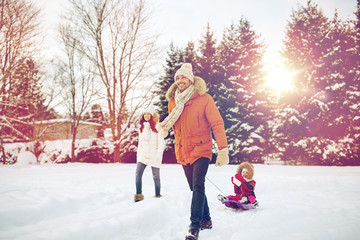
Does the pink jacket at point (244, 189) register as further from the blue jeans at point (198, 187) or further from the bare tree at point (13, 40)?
the bare tree at point (13, 40)

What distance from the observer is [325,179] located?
7.11m

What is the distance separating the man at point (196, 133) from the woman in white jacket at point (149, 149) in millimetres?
1865

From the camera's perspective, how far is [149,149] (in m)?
4.80

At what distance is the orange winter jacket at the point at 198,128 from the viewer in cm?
276

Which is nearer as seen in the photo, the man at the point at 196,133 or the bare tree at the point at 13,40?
the man at the point at 196,133

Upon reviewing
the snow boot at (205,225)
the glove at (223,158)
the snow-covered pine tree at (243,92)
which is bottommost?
the snow boot at (205,225)

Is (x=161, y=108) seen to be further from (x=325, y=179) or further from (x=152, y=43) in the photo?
(x=325, y=179)

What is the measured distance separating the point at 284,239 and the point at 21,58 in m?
14.6

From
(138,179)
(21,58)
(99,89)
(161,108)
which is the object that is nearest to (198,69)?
(161,108)

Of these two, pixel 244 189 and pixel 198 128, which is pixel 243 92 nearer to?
pixel 244 189

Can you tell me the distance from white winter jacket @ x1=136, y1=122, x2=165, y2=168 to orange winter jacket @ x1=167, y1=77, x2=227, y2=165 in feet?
6.30

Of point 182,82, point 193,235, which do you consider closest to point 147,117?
point 182,82

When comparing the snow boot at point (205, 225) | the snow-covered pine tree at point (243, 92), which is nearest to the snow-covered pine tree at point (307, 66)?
the snow-covered pine tree at point (243, 92)

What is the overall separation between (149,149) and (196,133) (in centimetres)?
221
